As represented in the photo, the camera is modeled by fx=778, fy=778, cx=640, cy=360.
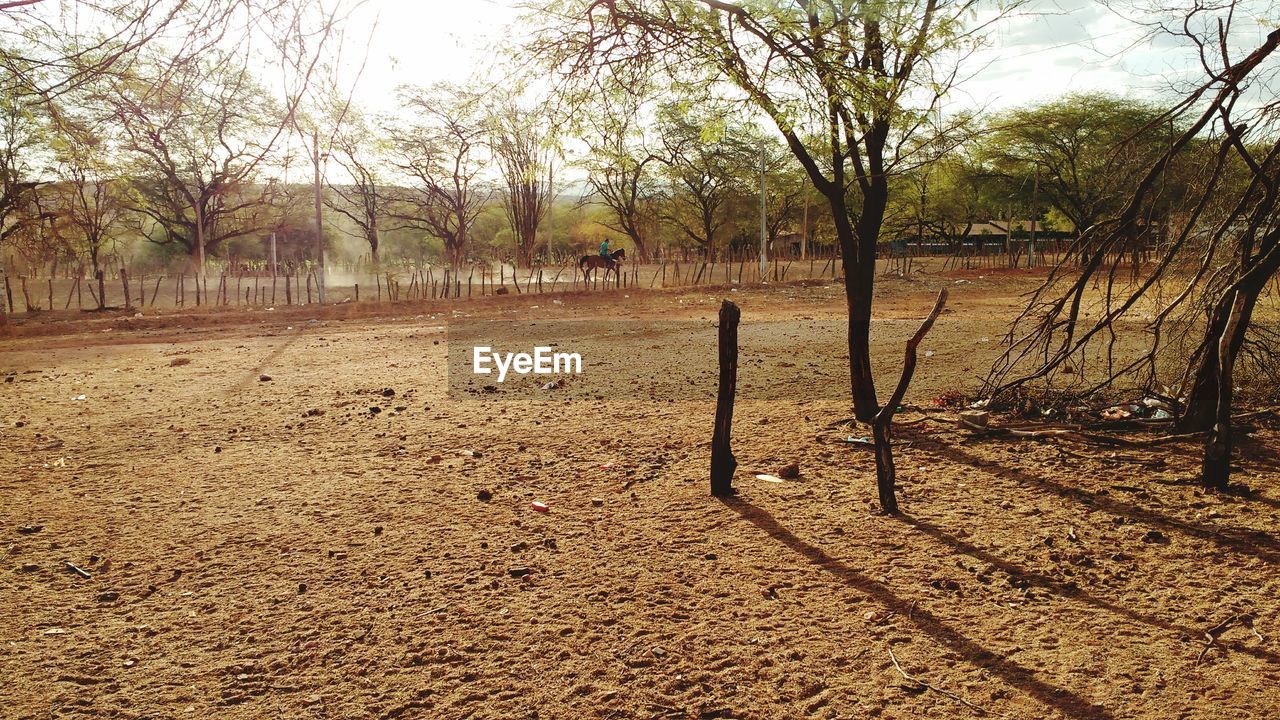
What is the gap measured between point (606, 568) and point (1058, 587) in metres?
2.09

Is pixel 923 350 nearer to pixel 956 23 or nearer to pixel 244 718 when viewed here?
pixel 956 23

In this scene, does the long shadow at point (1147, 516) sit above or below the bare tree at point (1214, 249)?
below

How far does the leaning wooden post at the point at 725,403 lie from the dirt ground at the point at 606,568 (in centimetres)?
23

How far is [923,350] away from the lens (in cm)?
1037

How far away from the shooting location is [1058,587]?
11.6ft

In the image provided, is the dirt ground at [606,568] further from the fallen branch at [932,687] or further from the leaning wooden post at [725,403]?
the leaning wooden post at [725,403]

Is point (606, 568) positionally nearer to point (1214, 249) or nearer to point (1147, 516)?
point (1147, 516)

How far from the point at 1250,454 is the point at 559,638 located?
4.99m

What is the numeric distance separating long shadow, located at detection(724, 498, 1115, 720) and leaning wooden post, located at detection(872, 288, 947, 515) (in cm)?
67

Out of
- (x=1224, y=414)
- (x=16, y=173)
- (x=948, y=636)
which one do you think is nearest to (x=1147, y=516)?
(x=1224, y=414)

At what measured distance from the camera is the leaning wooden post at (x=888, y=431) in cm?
424

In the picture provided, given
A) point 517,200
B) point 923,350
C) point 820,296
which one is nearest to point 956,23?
point 923,350

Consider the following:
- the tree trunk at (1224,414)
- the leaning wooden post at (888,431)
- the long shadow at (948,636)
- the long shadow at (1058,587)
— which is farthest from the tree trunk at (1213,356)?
the long shadow at (948,636)

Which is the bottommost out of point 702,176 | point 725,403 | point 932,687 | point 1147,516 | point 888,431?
point 932,687
